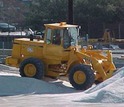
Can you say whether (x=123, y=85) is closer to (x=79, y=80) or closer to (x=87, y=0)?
(x=79, y=80)

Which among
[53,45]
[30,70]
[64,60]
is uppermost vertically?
[53,45]

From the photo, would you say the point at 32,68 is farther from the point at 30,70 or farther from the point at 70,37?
the point at 70,37

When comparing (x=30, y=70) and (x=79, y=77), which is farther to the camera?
(x=30, y=70)

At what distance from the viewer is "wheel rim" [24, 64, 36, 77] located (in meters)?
22.9

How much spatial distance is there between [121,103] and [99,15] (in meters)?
55.3

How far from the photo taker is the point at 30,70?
75.9 feet

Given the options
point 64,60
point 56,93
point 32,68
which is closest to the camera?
point 56,93

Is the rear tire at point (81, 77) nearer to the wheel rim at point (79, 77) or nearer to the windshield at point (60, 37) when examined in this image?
the wheel rim at point (79, 77)

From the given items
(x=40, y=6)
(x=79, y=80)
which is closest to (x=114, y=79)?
(x=79, y=80)

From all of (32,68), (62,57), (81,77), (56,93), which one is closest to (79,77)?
(81,77)

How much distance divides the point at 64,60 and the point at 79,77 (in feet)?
4.57

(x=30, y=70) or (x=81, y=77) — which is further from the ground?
(x=30, y=70)

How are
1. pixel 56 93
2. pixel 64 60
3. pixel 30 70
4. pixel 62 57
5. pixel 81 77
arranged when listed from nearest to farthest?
pixel 56 93 < pixel 81 77 < pixel 62 57 < pixel 64 60 < pixel 30 70

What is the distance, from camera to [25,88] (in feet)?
67.9
